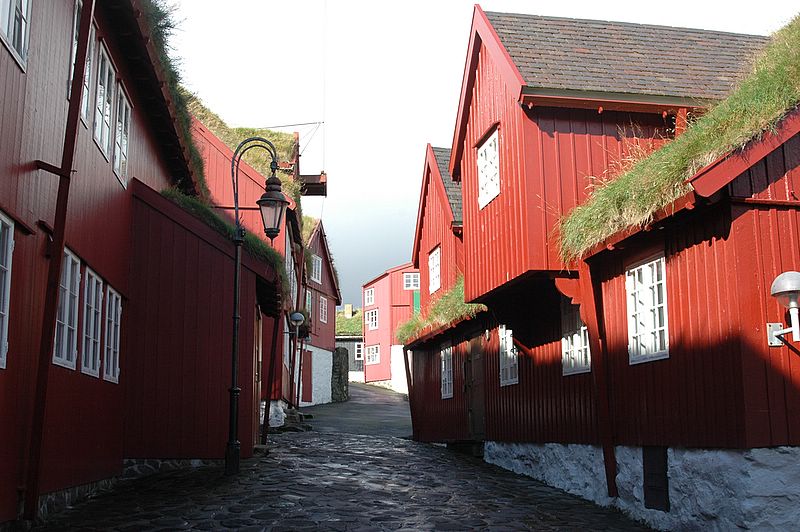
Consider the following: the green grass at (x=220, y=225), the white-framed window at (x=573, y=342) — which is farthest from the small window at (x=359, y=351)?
the white-framed window at (x=573, y=342)

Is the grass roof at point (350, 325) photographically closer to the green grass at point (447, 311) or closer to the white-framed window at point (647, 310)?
the green grass at point (447, 311)

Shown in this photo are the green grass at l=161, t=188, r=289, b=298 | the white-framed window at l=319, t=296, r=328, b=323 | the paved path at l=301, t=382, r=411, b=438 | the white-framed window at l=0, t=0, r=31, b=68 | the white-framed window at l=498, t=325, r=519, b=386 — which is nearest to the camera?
the white-framed window at l=0, t=0, r=31, b=68

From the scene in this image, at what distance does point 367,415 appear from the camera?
32188mm

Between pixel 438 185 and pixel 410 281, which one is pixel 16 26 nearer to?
pixel 438 185

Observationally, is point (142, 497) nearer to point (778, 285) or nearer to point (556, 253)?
point (556, 253)

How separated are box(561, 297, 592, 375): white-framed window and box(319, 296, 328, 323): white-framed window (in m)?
30.9

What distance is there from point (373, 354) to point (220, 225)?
132 ft

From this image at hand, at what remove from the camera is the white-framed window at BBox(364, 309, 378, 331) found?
5369cm

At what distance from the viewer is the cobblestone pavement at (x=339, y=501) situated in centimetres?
925

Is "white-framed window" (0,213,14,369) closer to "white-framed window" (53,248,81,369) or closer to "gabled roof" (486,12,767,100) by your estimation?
"white-framed window" (53,248,81,369)

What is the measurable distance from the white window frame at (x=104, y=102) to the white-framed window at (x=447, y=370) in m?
10.0

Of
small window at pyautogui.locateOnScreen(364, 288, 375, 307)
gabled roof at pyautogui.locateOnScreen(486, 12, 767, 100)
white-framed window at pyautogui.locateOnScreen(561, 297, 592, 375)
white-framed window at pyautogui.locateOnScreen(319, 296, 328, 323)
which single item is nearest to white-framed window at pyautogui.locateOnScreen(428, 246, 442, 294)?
gabled roof at pyautogui.locateOnScreen(486, 12, 767, 100)

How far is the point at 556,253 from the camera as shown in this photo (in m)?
11.6

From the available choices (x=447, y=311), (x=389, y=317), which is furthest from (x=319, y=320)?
(x=447, y=311)
